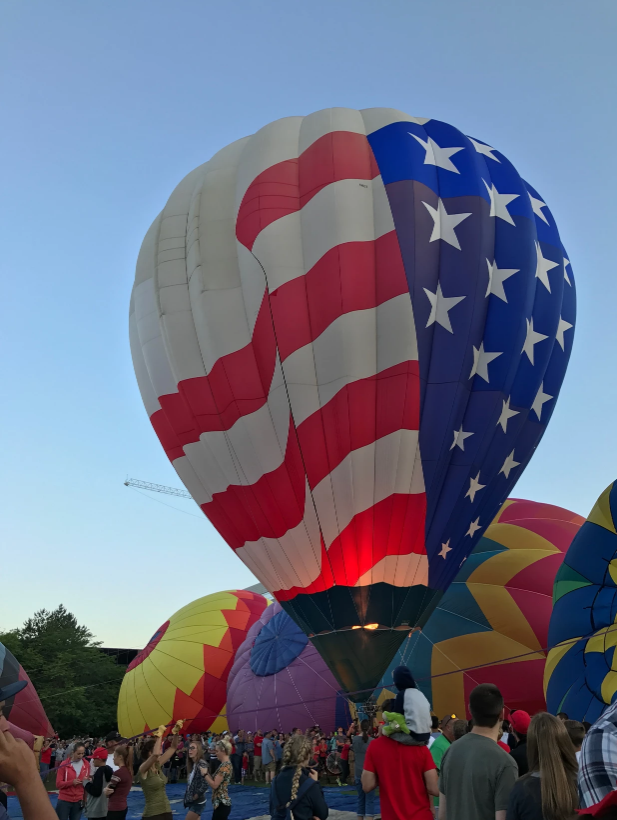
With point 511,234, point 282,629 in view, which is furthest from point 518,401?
point 282,629

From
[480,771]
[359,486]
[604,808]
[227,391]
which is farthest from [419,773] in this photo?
[227,391]

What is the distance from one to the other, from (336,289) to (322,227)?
0.83 m

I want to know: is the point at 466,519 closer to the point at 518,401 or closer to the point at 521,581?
the point at 518,401

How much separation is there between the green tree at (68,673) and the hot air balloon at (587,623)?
2546 centimetres

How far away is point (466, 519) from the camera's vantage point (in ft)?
31.0

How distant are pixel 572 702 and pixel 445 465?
2879 millimetres

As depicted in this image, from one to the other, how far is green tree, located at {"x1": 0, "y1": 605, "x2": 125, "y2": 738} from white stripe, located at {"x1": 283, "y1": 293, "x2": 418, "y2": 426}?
24811mm

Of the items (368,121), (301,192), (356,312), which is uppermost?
(368,121)

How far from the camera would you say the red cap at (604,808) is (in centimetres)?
117

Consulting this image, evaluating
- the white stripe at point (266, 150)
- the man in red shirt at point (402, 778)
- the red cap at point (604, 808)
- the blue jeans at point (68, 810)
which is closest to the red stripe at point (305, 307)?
the white stripe at point (266, 150)

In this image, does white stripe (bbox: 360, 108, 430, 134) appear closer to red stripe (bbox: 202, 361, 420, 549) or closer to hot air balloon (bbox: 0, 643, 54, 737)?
red stripe (bbox: 202, 361, 420, 549)

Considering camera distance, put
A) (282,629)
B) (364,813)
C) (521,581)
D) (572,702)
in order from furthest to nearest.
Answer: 1. (282,629)
2. (521,581)
3. (572,702)
4. (364,813)

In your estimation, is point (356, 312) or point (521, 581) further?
point (521, 581)

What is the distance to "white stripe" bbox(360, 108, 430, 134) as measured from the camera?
32.7 feet
